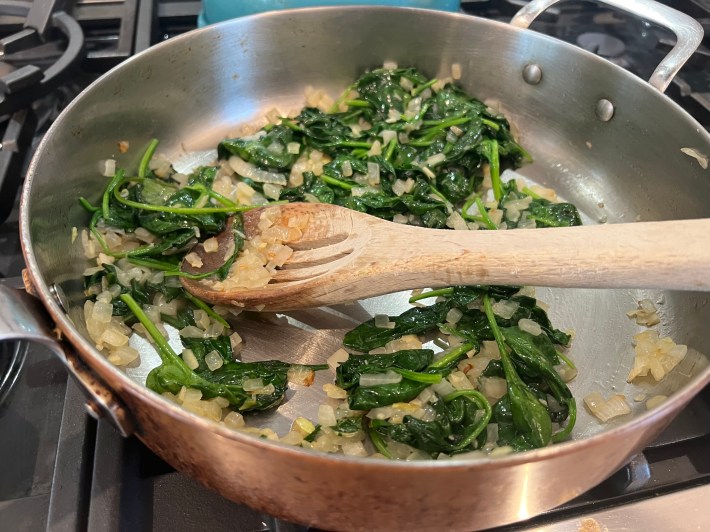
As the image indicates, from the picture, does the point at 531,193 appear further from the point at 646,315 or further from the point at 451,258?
the point at 451,258

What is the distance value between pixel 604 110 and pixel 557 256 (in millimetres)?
1030

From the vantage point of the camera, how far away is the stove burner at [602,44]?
2.58 m

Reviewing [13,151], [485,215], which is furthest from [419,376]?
[13,151]

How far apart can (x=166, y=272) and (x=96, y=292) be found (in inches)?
8.7

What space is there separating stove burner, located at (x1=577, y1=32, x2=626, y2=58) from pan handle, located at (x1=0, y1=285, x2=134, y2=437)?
239 cm

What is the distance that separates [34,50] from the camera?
94.7 inches

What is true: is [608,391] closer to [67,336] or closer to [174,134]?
[67,336]

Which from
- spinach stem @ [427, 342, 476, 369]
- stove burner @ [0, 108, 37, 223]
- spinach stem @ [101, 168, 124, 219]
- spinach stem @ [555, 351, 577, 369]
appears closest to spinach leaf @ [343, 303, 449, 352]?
spinach stem @ [427, 342, 476, 369]

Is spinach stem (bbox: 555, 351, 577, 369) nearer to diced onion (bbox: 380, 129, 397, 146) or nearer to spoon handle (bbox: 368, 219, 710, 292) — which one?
spoon handle (bbox: 368, 219, 710, 292)

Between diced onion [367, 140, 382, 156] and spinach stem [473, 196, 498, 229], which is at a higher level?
diced onion [367, 140, 382, 156]

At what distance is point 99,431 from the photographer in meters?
1.42

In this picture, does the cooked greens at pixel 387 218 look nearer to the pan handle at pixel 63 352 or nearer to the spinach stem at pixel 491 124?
the spinach stem at pixel 491 124

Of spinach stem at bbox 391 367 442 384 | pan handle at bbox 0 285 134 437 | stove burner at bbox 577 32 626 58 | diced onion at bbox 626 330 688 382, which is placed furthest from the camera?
stove burner at bbox 577 32 626 58

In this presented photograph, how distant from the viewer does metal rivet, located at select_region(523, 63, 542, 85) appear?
7.51 ft
